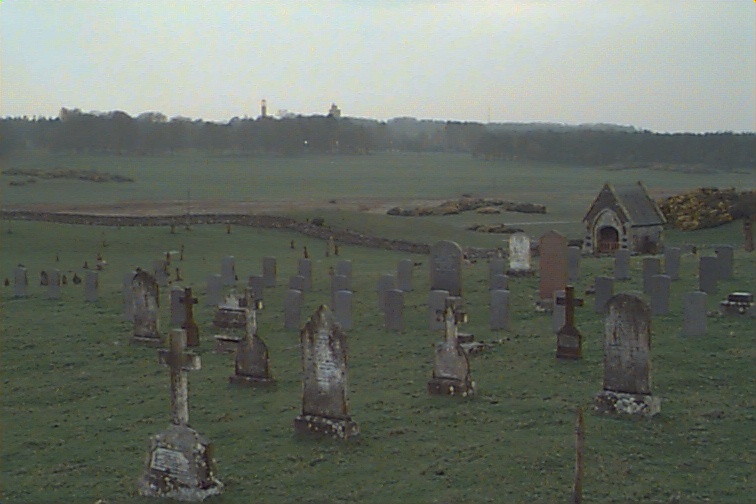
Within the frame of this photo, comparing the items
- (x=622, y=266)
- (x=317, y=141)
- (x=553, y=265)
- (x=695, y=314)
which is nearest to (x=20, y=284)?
(x=553, y=265)

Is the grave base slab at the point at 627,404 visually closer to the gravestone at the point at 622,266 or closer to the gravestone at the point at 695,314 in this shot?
the gravestone at the point at 695,314

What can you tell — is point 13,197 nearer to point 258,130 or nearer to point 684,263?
point 684,263

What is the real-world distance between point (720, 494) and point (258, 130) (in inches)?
5241

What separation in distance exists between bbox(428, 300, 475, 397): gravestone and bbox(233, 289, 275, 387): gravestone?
2647 millimetres

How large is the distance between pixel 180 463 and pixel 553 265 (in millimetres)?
11569

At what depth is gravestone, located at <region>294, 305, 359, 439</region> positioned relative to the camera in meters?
11.9

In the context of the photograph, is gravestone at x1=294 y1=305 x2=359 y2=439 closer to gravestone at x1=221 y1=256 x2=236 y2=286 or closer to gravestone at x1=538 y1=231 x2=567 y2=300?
gravestone at x1=538 y1=231 x2=567 y2=300

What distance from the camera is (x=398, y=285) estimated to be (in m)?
23.8

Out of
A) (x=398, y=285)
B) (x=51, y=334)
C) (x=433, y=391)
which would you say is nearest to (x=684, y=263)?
(x=398, y=285)

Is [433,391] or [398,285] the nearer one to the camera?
[433,391]

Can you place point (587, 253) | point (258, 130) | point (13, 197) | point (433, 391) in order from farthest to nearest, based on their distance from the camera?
point (258, 130) → point (13, 197) → point (587, 253) → point (433, 391)

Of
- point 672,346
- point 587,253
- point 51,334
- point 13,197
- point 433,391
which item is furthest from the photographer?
point 13,197

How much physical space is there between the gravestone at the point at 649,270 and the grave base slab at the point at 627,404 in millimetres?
8970

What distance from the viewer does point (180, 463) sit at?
10344mm
